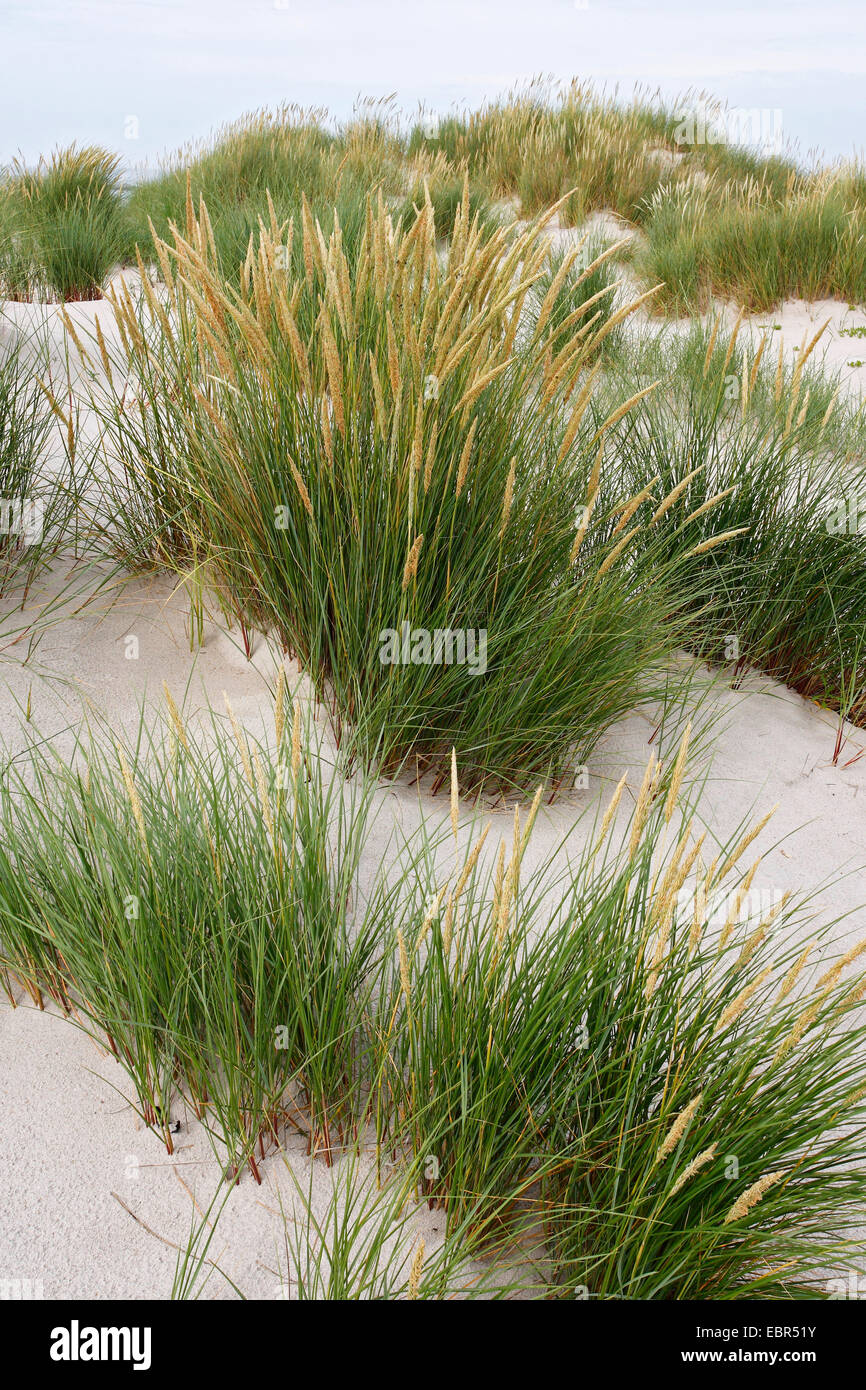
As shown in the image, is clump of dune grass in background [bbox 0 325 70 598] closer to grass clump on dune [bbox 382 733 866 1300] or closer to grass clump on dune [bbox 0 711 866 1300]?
grass clump on dune [bbox 0 711 866 1300]

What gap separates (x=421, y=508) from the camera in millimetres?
2219

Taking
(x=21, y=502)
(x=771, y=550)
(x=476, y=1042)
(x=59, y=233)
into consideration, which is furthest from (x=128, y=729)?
(x=59, y=233)

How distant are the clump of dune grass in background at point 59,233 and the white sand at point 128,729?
290 cm

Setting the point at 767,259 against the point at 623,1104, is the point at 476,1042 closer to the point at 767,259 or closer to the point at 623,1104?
the point at 623,1104

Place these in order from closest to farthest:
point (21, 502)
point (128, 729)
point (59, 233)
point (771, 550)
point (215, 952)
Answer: point (215, 952) < point (128, 729) < point (21, 502) < point (771, 550) < point (59, 233)

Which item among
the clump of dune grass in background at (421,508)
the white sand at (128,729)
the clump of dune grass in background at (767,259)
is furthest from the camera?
the clump of dune grass in background at (767,259)

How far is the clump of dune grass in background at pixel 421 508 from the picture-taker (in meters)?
2.22

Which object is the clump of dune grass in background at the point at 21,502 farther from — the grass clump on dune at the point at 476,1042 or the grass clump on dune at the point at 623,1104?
the grass clump on dune at the point at 623,1104

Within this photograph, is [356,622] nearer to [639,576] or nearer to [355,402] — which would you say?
[355,402]

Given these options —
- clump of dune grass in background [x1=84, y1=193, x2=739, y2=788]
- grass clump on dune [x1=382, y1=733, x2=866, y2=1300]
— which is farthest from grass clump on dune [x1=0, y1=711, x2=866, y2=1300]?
clump of dune grass in background [x1=84, y1=193, x2=739, y2=788]

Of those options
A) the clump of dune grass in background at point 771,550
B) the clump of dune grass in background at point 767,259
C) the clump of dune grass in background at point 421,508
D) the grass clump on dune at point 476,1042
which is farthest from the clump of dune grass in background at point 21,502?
the clump of dune grass in background at point 767,259

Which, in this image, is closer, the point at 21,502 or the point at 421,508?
the point at 421,508

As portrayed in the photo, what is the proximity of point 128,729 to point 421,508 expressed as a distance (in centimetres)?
101

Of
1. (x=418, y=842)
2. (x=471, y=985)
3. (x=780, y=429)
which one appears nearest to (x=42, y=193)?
(x=780, y=429)
